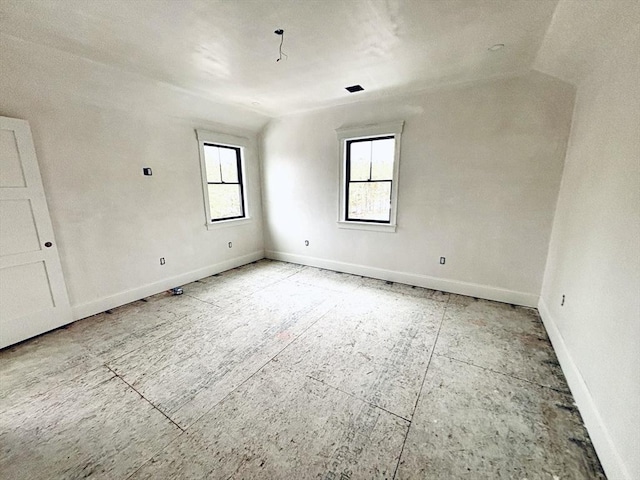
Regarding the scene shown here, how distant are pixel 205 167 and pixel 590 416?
196 inches

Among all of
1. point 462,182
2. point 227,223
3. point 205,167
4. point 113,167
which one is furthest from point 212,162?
point 462,182

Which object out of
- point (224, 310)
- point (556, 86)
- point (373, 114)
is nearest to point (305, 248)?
point (224, 310)

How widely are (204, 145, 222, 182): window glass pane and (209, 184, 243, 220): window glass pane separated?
150 millimetres

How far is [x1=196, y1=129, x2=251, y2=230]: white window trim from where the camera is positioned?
412 centimetres

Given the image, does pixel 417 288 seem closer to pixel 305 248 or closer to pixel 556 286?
pixel 556 286

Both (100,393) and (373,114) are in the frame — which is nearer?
(100,393)

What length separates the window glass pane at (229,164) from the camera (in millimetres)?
4664

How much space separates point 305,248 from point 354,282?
51.2 inches

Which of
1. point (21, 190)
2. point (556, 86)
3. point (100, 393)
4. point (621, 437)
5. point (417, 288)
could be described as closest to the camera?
point (621, 437)

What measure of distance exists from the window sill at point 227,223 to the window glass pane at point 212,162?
0.75 meters

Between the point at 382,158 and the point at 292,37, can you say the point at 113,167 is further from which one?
the point at 382,158

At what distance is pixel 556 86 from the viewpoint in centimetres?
276

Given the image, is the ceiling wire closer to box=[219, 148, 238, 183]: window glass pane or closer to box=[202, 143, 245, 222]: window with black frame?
box=[202, 143, 245, 222]: window with black frame

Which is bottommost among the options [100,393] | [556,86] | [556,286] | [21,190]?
[100,393]
